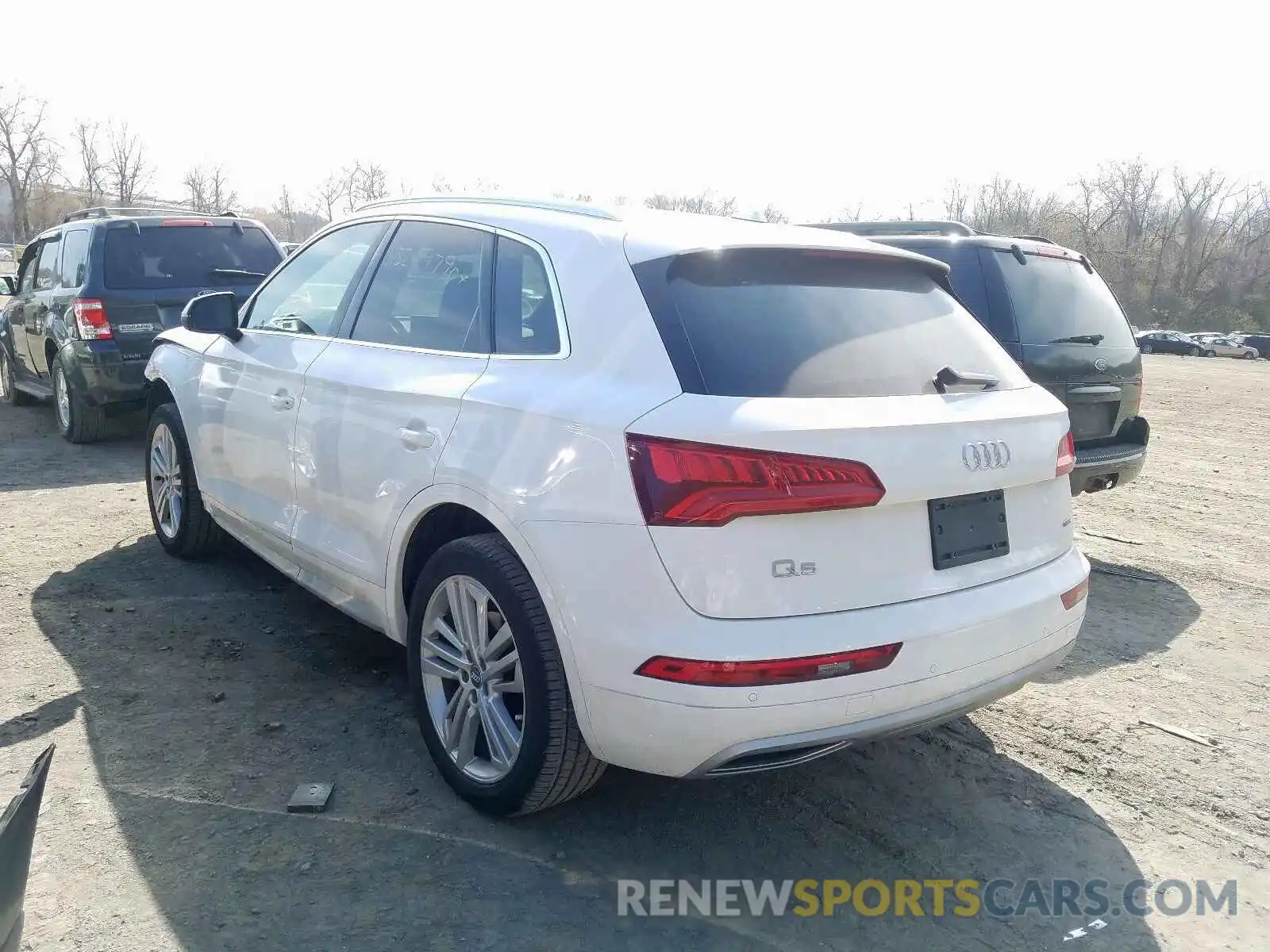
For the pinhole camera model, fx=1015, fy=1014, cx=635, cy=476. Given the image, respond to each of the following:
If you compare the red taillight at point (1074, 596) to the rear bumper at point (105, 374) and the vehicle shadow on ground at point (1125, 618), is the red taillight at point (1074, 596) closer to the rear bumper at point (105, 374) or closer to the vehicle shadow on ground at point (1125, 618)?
the vehicle shadow on ground at point (1125, 618)

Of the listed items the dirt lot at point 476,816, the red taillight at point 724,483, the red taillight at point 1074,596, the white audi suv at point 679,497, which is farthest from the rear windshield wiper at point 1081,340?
the red taillight at point 724,483

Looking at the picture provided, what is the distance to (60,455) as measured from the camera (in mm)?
8414

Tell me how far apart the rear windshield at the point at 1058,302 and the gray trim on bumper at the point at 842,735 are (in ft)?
10.8

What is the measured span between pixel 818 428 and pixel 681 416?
0.34 metres

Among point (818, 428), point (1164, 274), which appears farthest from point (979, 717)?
point (1164, 274)

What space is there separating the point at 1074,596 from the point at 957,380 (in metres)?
0.78

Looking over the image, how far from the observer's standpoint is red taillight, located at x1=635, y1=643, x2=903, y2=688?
2.42 metres

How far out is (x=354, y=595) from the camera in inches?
146

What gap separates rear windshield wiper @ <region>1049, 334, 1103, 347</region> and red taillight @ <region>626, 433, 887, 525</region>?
3.77m

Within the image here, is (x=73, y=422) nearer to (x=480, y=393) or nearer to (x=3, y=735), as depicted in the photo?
(x=3, y=735)

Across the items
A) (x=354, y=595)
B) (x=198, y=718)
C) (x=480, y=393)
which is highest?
(x=480, y=393)

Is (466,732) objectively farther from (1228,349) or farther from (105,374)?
(1228,349)

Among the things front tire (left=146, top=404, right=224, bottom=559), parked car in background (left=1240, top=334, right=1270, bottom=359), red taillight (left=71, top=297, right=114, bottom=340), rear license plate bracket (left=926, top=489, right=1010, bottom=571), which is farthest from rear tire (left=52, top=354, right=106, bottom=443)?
parked car in background (left=1240, top=334, right=1270, bottom=359)

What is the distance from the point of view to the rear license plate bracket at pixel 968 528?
2703 mm
